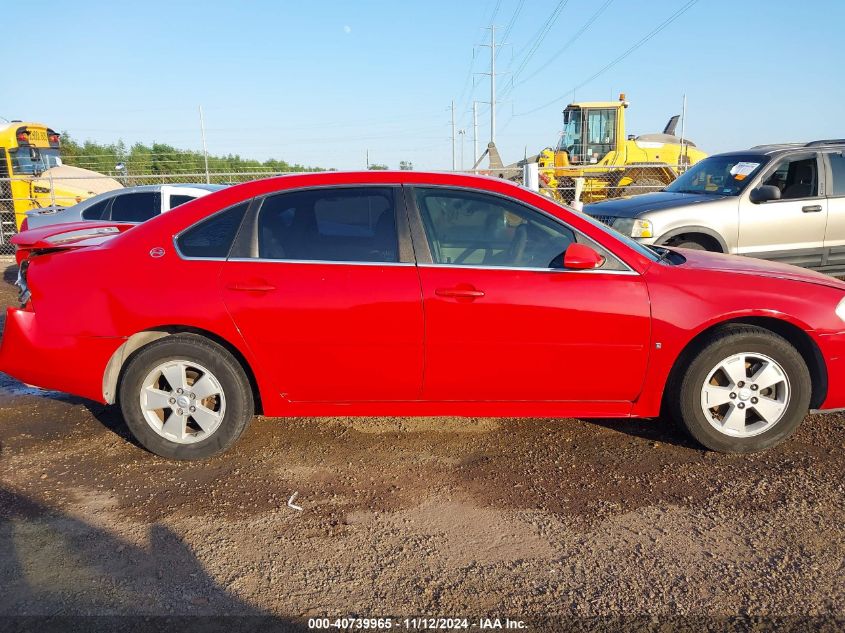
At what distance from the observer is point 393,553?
2.69 metres

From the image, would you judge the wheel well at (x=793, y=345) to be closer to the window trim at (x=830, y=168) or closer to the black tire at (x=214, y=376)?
the black tire at (x=214, y=376)

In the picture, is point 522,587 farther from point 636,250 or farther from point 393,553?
point 636,250

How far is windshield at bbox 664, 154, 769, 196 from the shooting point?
23.9 feet

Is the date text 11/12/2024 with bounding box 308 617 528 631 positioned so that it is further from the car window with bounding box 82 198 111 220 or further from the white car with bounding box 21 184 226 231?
the car window with bounding box 82 198 111 220

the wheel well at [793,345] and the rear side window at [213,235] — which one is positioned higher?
the rear side window at [213,235]

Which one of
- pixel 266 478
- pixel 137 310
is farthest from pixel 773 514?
pixel 137 310

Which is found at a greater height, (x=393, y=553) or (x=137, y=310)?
(x=137, y=310)

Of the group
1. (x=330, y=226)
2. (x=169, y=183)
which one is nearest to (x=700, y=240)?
(x=330, y=226)

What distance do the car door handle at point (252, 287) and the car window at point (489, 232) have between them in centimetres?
93

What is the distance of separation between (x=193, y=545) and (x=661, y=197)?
6814 millimetres

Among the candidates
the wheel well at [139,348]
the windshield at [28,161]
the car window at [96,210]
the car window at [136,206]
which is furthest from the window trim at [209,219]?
the windshield at [28,161]

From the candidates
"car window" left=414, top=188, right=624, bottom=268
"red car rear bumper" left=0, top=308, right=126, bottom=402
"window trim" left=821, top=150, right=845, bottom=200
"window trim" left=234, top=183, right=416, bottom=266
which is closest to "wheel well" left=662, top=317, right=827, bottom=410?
"car window" left=414, top=188, right=624, bottom=268

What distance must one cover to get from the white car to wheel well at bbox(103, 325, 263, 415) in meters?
5.52

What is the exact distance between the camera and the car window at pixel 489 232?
11.3 ft
